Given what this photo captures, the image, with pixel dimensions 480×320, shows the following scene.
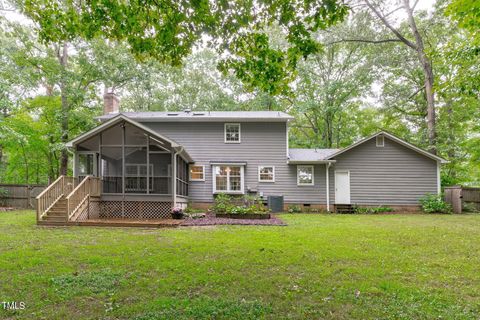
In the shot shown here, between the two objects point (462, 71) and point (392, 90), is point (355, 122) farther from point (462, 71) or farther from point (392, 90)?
point (462, 71)

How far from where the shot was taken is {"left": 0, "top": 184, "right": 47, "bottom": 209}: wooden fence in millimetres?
16922

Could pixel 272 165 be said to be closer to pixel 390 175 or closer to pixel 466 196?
pixel 390 175

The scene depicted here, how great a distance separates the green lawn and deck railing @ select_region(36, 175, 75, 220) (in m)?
2.51

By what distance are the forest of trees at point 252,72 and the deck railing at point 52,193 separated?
529 cm

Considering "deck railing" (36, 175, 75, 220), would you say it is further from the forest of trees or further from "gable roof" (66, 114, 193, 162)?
the forest of trees

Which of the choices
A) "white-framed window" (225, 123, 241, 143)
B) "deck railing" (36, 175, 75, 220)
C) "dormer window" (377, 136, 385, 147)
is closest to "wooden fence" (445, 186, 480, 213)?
"dormer window" (377, 136, 385, 147)

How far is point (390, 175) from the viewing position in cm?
1647

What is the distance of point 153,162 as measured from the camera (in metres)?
16.0

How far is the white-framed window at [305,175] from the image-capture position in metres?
16.9

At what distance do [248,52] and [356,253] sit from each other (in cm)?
459

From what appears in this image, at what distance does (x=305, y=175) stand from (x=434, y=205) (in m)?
6.76

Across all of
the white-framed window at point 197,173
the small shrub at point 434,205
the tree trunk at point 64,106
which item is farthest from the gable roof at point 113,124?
the small shrub at point 434,205

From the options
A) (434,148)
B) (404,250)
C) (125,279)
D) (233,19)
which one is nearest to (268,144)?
(434,148)

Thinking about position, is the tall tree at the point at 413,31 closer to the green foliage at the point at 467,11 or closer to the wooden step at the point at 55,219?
the green foliage at the point at 467,11
